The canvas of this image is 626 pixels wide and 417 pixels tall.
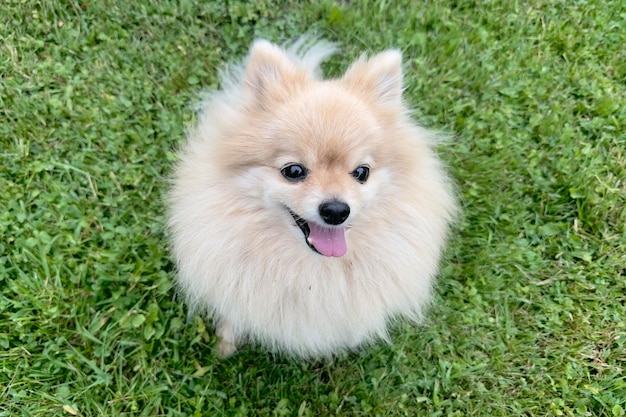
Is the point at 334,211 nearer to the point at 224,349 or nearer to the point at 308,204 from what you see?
the point at 308,204

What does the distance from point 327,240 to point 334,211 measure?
0.19 metres

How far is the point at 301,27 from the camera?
2826 mm

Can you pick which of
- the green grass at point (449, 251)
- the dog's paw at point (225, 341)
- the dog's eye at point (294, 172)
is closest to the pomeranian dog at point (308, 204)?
the dog's eye at point (294, 172)

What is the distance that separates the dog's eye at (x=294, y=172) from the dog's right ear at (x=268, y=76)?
24cm

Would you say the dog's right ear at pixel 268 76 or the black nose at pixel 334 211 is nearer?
the black nose at pixel 334 211

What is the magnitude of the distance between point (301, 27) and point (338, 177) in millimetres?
1699

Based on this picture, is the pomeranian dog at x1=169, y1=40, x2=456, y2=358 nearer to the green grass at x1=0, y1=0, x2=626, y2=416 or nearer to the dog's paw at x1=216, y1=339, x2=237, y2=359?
the dog's paw at x1=216, y1=339, x2=237, y2=359

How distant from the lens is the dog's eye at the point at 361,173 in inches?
59.2

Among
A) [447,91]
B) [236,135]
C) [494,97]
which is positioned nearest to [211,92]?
[236,135]

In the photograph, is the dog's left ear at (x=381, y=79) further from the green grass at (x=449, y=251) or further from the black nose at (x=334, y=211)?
the green grass at (x=449, y=251)

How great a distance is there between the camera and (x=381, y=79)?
1.57m

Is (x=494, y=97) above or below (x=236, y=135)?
below

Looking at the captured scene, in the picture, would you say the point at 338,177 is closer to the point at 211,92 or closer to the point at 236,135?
the point at 236,135

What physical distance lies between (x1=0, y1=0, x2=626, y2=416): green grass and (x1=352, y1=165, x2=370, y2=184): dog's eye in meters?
1.00
